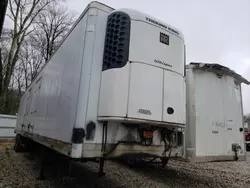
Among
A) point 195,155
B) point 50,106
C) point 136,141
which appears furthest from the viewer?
point 50,106

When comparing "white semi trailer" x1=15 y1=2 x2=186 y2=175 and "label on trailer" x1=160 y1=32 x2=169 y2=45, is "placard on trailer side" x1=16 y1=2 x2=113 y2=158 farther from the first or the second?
"label on trailer" x1=160 y1=32 x2=169 y2=45

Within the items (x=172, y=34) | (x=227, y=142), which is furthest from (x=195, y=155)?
(x=172, y=34)

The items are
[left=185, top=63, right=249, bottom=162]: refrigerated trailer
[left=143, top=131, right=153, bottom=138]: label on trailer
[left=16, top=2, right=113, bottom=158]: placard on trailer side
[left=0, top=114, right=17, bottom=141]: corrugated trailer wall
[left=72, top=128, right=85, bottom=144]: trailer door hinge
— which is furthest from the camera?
[left=0, top=114, right=17, bottom=141]: corrugated trailer wall

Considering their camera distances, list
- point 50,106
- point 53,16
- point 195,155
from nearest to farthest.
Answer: point 195,155, point 50,106, point 53,16

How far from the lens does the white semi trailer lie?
2891 mm

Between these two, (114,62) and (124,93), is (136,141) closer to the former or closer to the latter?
(124,93)

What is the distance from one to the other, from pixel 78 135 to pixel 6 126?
49.8 ft

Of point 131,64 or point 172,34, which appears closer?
point 131,64

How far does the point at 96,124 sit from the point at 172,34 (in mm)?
1906

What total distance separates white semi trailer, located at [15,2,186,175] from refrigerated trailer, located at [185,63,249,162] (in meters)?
0.54

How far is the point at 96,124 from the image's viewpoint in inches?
115

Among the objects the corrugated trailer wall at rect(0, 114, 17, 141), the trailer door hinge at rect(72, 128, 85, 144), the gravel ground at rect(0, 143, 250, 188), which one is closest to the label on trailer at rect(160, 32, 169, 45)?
the trailer door hinge at rect(72, 128, 85, 144)

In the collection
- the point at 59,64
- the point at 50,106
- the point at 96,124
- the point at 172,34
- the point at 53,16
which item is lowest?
the point at 96,124

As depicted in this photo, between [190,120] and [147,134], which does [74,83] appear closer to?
[147,134]
